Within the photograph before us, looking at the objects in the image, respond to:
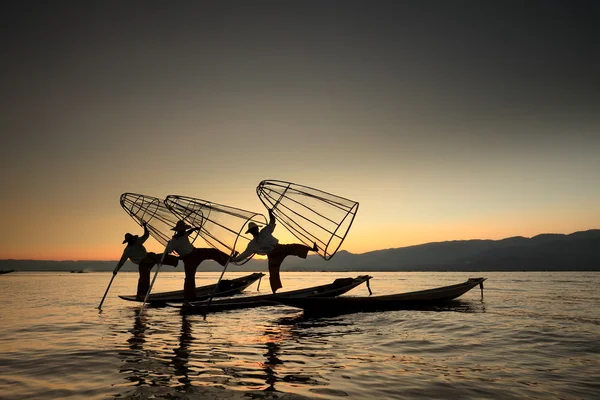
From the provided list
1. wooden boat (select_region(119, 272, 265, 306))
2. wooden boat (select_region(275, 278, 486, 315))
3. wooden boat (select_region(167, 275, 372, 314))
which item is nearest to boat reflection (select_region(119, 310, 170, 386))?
wooden boat (select_region(167, 275, 372, 314))

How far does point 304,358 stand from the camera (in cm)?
961

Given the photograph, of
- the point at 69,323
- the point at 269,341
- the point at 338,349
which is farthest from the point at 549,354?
the point at 69,323

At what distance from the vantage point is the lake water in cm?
704

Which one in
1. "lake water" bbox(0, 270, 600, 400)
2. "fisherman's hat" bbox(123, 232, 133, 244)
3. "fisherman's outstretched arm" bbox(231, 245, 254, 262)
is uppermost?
"fisherman's hat" bbox(123, 232, 133, 244)

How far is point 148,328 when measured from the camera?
15.5 m

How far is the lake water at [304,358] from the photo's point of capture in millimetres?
7039

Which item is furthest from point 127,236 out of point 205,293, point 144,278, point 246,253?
point 246,253

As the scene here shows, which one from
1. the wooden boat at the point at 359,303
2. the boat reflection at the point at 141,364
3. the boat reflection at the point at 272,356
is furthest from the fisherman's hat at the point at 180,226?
the boat reflection at the point at 272,356

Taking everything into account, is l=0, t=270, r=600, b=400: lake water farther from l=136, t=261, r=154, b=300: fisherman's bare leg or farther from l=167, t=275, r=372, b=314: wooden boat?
l=136, t=261, r=154, b=300: fisherman's bare leg

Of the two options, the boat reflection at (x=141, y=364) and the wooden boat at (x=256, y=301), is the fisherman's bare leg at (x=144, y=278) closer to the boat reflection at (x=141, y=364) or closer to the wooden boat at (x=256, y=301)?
the wooden boat at (x=256, y=301)

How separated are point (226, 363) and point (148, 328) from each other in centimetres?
783

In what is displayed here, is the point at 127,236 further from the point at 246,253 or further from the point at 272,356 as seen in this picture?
the point at 272,356

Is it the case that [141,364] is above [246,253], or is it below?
below

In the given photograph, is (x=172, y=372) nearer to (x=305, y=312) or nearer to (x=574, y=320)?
(x=305, y=312)
